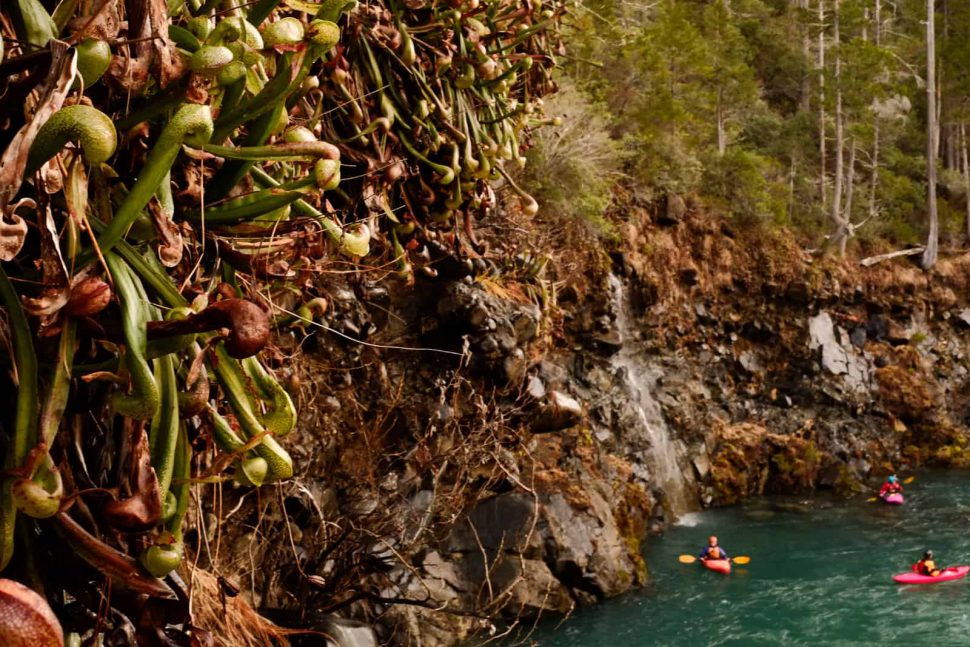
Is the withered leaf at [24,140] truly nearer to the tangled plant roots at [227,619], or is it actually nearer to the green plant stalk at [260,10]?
the green plant stalk at [260,10]

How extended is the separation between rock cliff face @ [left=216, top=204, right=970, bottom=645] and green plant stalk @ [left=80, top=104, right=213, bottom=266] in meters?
0.70

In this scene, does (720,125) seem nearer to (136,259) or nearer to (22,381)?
(136,259)

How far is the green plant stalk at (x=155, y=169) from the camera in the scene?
1.14m

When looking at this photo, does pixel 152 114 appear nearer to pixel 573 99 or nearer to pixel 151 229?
pixel 151 229

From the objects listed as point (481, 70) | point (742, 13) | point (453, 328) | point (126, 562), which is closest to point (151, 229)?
point (126, 562)

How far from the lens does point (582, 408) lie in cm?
→ 1013

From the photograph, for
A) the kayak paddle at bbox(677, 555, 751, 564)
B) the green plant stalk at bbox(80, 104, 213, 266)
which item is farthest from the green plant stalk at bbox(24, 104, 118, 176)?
the kayak paddle at bbox(677, 555, 751, 564)

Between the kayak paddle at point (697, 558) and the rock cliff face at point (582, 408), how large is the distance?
0.70 m

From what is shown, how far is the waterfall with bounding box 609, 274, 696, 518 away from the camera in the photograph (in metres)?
11.4

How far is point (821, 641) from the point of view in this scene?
7.49 metres

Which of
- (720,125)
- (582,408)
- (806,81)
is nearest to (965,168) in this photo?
(806,81)

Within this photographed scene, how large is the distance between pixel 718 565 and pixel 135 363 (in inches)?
363

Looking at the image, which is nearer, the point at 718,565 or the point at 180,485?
the point at 180,485

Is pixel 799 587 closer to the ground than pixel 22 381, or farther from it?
closer to the ground
